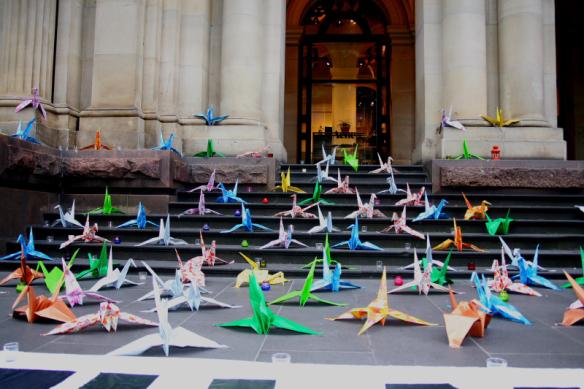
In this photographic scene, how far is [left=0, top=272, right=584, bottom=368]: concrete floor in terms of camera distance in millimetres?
2543

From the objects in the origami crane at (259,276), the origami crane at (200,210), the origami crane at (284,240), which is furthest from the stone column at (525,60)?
the origami crane at (259,276)

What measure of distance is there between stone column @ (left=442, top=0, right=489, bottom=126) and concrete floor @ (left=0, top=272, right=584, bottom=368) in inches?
212

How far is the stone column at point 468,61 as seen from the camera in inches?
338

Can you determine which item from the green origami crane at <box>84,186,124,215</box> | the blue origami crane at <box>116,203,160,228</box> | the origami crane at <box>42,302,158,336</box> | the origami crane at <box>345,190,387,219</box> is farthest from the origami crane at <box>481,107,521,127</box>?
the origami crane at <box>42,302,158,336</box>

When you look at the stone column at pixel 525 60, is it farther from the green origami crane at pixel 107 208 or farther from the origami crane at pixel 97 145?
the origami crane at pixel 97 145

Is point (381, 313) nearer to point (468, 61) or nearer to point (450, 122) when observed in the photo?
point (450, 122)

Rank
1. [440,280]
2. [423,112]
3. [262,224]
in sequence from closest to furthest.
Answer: [440,280] < [262,224] < [423,112]

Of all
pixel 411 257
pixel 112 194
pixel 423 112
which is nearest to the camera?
pixel 411 257

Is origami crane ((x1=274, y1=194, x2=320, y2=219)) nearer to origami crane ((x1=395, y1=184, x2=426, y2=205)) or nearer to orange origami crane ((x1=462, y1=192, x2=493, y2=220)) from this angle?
origami crane ((x1=395, y1=184, x2=426, y2=205))

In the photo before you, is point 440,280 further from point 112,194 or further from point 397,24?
point 397,24

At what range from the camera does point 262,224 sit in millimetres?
6562

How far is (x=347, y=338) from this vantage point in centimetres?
292

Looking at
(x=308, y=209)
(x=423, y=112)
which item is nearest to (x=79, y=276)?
(x=308, y=209)

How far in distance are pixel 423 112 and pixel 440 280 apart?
5.35 metres
